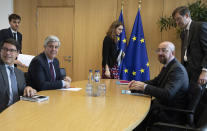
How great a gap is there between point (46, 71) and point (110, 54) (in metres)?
1.70

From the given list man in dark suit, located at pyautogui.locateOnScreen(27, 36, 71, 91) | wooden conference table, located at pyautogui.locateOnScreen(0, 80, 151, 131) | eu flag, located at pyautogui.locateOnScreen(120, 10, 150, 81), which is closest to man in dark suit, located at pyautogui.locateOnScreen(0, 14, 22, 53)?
man in dark suit, located at pyautogui.locateOnScreen(27, 36, 71, 91)

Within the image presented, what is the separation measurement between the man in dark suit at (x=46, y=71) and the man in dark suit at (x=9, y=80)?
0.76 feet

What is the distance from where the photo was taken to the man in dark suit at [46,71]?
7.96ft

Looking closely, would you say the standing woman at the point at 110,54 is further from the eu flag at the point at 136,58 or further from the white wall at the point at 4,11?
the white wall at the point at 4,11

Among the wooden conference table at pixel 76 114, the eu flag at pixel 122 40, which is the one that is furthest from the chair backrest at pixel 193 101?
the eu flag at pixel 122 40

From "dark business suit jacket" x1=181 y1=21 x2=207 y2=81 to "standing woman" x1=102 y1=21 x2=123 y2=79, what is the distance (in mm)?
1520

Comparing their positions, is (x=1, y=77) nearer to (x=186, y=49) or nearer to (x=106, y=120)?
(x=106, y=120)

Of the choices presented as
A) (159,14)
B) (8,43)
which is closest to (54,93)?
(8,43)

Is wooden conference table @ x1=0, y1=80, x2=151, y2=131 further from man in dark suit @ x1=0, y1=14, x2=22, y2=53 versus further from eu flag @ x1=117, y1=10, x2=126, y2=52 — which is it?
eu flag @ x1=117, y1=10, x2=126, y2=52

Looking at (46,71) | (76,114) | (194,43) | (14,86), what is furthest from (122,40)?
(76,114)

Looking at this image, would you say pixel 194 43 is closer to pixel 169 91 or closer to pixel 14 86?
pixel 169 91

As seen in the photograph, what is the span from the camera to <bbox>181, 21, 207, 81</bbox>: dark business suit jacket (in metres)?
2.63

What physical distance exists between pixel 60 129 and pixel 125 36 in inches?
149

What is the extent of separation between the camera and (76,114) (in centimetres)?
155
